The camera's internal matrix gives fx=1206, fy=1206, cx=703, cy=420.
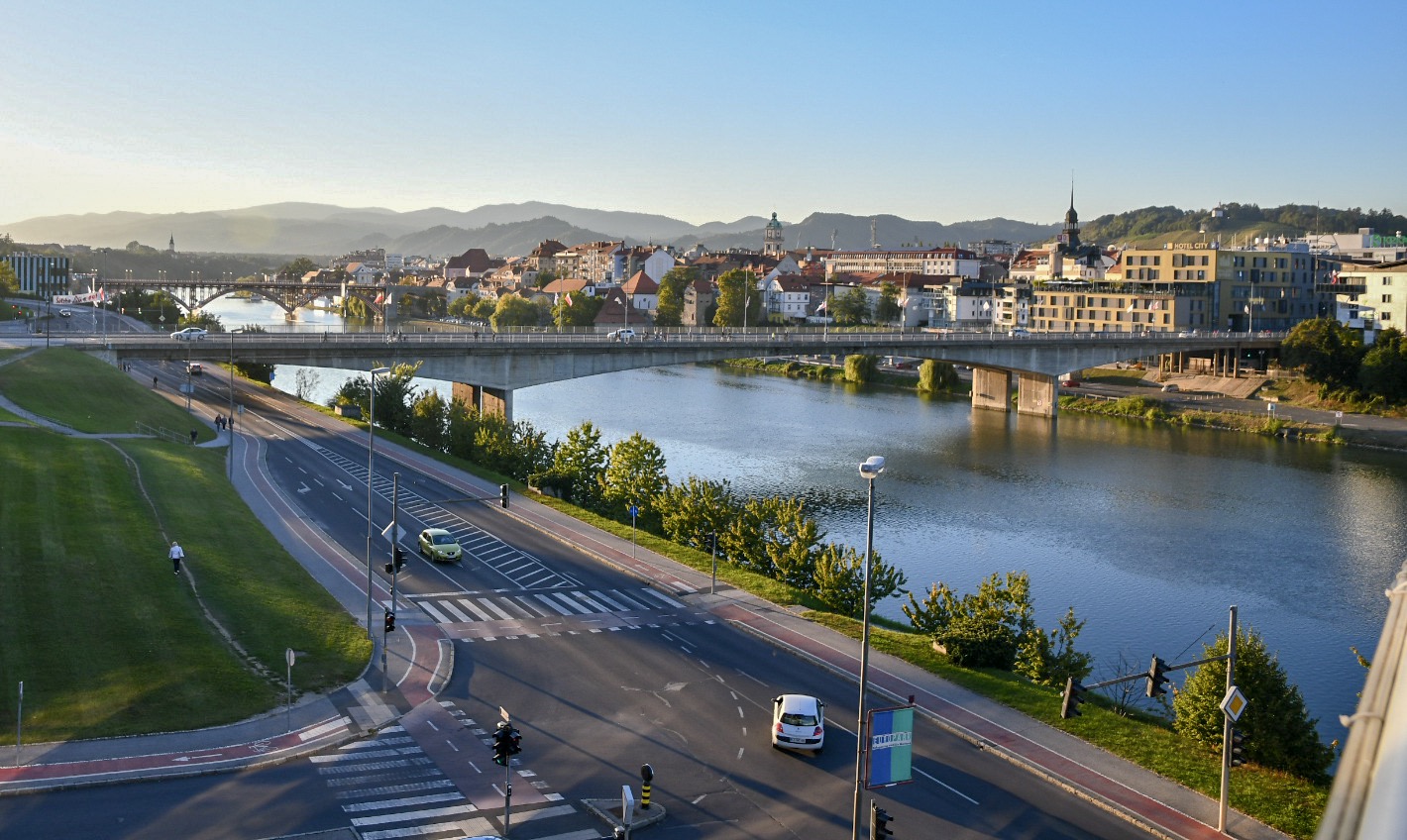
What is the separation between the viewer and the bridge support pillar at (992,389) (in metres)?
94.7

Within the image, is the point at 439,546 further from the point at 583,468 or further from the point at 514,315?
the point at 514,315

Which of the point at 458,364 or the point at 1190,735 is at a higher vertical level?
the point at 458,364

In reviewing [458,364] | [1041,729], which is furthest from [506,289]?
[1041,729]

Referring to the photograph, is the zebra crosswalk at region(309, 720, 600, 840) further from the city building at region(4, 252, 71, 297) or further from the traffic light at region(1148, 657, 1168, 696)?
the city building at region(4, 252, 71, 297)

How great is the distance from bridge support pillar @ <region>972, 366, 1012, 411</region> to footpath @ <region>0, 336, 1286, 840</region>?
65.5 m

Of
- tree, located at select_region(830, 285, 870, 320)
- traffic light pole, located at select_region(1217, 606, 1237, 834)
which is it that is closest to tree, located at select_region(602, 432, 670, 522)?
traffic light pole, located at select_region(1217, 606, 1237, 834)

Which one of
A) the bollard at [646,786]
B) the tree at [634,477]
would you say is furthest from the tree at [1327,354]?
the bollard at [646,786]

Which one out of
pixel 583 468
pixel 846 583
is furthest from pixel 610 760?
pixel 583 468

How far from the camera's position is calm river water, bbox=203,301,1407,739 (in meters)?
35.7

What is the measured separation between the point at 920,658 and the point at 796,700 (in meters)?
6.31

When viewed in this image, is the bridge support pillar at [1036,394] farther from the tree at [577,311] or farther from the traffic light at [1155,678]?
the traffic light at [1155,678]

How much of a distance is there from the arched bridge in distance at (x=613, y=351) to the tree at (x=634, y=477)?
2369 centimetres

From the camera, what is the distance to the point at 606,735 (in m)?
21.7

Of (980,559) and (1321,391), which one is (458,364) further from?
(1321,391)
